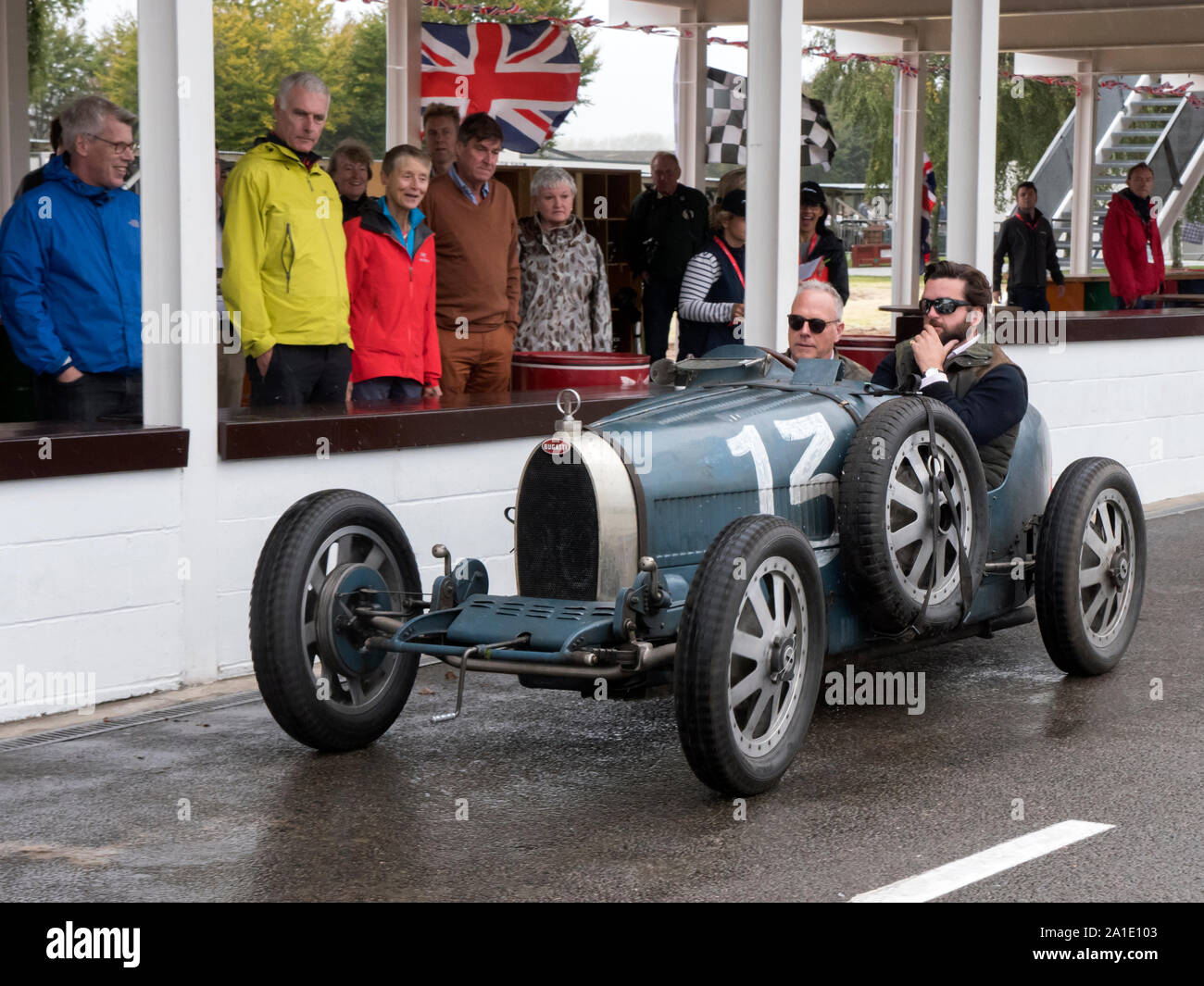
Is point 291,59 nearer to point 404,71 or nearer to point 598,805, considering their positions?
point 404,71

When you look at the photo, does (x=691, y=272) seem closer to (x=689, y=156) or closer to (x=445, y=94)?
(x=445, y=94)

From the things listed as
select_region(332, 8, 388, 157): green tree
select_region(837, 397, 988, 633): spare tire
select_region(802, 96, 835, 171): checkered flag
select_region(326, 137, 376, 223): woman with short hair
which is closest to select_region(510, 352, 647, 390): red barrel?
select_region(326, 137, 376, 223): woman with short hair

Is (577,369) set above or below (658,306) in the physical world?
below

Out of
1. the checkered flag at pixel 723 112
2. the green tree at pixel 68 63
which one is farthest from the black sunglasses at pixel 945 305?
the green tree at pixel 68 63

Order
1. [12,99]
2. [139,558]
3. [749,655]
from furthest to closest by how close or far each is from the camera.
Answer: [12,99] < [139,558] < [749,655]

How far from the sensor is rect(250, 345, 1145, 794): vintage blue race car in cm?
453

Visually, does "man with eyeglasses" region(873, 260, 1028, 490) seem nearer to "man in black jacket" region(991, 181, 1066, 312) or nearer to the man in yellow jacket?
the man in yellow jacket

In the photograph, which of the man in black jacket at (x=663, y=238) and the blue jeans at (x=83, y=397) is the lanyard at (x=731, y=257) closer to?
the man in black jacket at (x=663, y=238)

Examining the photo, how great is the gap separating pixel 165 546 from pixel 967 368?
2.85 meters

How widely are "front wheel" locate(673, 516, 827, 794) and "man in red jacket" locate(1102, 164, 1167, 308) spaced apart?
42.8 ft

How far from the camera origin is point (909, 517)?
5.23 m

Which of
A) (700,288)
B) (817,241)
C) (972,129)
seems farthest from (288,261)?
(972,129)

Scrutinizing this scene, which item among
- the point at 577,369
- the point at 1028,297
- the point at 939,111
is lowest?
the point at 577,369
